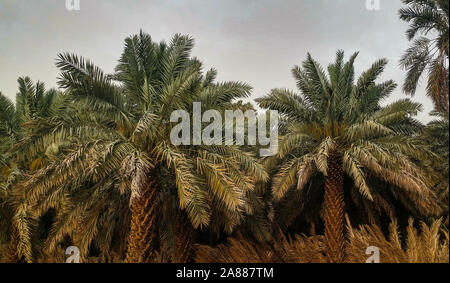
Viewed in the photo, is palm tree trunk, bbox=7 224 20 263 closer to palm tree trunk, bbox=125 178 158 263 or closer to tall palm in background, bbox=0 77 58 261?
tall palm in background, bbox=0 77 58 261

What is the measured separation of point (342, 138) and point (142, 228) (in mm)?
6535

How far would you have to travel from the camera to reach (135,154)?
776 centimetres

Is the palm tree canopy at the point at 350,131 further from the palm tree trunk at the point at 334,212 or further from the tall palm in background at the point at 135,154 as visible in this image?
the tall palm in background at the point at 135,154

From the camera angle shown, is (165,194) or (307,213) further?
(307,213)

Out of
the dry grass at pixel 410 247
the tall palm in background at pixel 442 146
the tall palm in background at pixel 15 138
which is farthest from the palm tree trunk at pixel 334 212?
the tall palm in background at pixel 15 138

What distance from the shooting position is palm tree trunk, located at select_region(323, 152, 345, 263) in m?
10.8

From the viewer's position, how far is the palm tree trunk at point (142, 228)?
855 cm

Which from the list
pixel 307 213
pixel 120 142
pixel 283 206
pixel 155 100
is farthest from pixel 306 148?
pixel 120 142

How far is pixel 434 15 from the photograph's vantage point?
440 inches

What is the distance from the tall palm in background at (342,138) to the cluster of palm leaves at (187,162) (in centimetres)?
4

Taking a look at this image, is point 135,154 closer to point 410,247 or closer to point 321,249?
point 410,247
